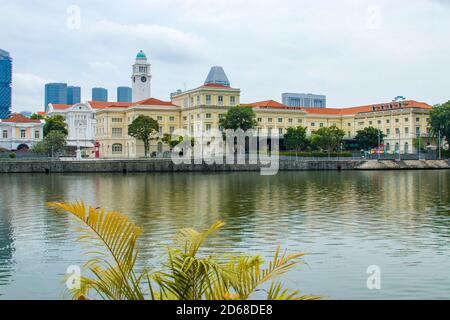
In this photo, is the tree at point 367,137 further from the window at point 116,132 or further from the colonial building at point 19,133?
the colonial building at point 19,133

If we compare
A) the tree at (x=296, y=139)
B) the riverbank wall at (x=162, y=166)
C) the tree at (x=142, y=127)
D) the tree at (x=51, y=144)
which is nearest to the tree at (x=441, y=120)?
the riverbank wall at (x=162, y=166)

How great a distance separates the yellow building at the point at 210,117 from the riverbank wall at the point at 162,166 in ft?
75.6

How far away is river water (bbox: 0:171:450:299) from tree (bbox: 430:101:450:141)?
263 ft

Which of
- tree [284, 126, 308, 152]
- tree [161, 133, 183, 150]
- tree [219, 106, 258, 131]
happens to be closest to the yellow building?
tree [161, 133, 183, 150]

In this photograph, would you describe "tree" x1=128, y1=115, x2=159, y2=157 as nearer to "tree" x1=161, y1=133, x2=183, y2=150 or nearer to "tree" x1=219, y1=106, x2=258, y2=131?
"tree" x1=161, y1=133, x2=183, y2=150

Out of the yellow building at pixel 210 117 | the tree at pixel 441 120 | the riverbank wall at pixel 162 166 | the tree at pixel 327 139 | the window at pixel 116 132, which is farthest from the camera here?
the window at pixel 116 132

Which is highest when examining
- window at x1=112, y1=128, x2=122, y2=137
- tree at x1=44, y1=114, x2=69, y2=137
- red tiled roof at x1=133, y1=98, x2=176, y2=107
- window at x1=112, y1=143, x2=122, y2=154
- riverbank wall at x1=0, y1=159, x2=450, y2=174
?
red tiled roof at x1=133, y1=98, x2=176, y2=107

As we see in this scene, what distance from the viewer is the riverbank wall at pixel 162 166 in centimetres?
8844

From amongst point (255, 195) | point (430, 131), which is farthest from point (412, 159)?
point (255, 195)

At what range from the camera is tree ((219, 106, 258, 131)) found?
108500mm

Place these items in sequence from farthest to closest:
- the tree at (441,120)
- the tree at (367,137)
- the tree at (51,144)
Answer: the tree at (367,137) < the tree at (441,120) < the tree at (51,144)
